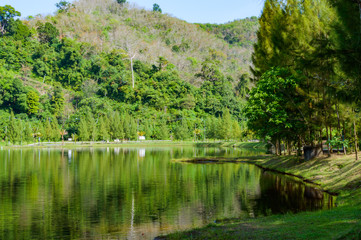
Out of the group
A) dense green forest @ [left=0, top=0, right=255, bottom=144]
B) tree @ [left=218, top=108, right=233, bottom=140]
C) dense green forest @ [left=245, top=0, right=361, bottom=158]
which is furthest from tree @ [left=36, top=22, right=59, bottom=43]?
dense green forest @ [left=245, top=0, right=361, bottom=158]

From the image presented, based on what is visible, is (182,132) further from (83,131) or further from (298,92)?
(298,92)

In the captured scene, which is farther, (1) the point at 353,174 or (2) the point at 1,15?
(2) the point at 1,15

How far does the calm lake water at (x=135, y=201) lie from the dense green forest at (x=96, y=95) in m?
84.4

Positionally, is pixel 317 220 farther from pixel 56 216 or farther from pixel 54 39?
pixel 54 39

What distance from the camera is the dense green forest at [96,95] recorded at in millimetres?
131375

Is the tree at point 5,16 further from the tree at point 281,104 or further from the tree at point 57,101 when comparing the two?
the tree at point 281,104

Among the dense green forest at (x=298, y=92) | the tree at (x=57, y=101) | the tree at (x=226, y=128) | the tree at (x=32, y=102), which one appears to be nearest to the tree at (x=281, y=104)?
the dense green forest at (x=298, y=92)

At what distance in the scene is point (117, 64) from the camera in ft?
598

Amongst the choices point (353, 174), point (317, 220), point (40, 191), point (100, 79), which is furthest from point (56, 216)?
point (100, 79)

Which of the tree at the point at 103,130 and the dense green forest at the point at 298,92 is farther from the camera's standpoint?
the tree at the point at 103,130

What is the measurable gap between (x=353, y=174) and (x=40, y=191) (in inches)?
905

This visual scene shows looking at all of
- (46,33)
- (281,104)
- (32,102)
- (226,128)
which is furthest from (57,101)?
(281,104)

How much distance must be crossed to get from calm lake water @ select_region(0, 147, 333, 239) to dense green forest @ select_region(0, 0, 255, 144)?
84433 millimetres

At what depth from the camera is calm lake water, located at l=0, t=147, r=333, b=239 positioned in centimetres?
1919
